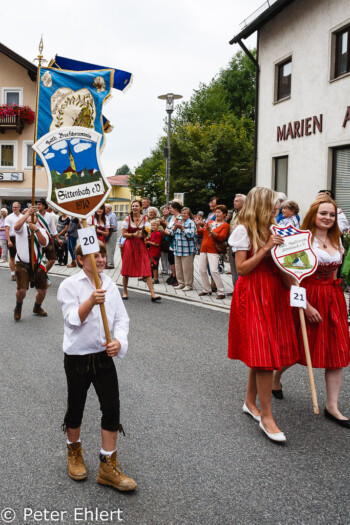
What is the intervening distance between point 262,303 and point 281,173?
46.2 feet

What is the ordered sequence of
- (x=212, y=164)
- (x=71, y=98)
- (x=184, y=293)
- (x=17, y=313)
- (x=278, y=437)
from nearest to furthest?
(x=278, y=437) → (x=71, y=98) → (x=17, y=313) → (x=184, y=293) → (x=212, y=164)

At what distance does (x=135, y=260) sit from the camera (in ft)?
35.1

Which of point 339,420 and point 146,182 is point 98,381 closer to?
point 339,420

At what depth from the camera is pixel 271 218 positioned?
425 centimetres

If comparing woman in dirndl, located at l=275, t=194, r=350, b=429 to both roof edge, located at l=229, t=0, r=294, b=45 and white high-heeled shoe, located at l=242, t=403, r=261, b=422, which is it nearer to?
white high-heeled shoe, located at l=242, t=403, r=261, b=422

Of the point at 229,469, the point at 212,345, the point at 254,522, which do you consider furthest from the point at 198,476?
the point at 212,345

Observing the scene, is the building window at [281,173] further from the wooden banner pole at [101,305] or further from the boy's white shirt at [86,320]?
the wooden banner pole at [101,305]

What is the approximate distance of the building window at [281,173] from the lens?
1739 centimetres

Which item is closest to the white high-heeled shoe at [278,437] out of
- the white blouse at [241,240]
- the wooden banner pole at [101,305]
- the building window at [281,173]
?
the white blouse at [241,240]

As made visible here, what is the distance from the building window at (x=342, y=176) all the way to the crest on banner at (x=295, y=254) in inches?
423

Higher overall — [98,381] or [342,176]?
[342,176]

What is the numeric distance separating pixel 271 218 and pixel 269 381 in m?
1.21

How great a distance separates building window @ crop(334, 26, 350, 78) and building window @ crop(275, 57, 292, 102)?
90.4 inches

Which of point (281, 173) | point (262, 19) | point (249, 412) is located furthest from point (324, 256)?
point (262, 19)
